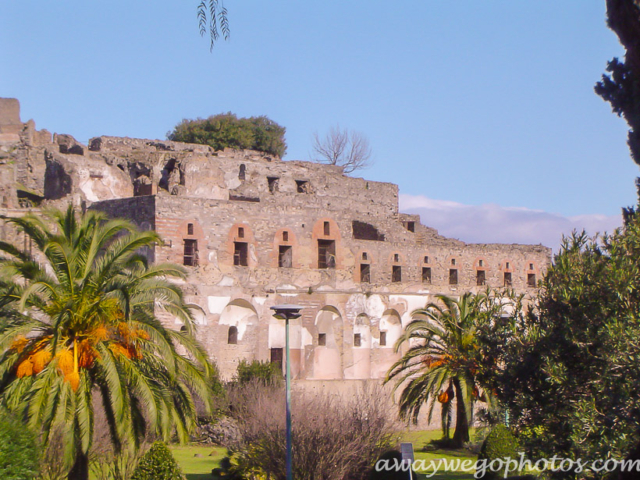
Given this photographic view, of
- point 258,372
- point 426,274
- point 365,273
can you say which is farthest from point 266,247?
point 426,274

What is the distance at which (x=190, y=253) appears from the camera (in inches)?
1342

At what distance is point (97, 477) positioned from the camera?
2030 cm

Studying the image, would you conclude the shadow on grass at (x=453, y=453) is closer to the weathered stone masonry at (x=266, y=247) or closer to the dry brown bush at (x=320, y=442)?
the dry brown bush at (x=320, y=442)

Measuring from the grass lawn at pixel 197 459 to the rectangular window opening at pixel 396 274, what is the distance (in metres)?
14.3

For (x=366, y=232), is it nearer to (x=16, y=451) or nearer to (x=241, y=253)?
(x=241, y=253)

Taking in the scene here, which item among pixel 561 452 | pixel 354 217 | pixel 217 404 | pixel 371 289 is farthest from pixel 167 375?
pixel 354 217

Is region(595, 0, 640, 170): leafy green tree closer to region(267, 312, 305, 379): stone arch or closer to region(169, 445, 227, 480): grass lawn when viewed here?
region(169, 445, 227, 480): grass lawn

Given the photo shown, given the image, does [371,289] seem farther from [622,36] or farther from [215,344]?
[622,36]

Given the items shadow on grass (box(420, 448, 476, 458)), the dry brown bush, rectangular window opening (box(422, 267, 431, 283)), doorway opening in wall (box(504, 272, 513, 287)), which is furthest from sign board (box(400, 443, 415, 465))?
doorway opening in wall (box(504, 272, 513, 287))

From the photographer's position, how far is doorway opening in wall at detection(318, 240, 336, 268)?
124ft

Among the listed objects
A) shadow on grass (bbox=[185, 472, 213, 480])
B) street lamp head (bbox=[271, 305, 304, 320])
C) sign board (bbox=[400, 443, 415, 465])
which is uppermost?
street lamp head (bbox=[271, 305, 304, 320])

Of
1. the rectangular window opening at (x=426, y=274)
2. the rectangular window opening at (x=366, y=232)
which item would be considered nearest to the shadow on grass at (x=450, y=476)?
the rectangular window opening at (x=426, y=274)

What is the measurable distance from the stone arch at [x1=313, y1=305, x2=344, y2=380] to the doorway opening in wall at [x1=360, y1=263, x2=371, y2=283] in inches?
93.9

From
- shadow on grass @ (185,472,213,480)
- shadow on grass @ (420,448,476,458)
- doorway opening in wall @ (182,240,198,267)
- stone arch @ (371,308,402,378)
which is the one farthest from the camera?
stone arch @ (371,308,402,378)
